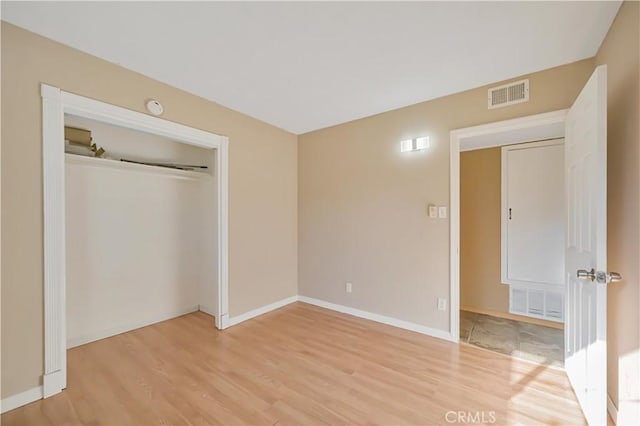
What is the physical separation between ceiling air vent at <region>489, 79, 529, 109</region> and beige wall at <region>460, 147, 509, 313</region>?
1.21m

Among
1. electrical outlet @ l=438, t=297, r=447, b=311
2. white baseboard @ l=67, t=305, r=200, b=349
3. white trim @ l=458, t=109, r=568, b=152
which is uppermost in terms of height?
white trim @ l=458, t=109, r=568, b=152

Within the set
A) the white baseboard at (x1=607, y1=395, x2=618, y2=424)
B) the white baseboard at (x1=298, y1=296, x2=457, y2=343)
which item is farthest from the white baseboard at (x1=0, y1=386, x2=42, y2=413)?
the white baseboard at (x1=607, y1=395, x2=618, y2=424)

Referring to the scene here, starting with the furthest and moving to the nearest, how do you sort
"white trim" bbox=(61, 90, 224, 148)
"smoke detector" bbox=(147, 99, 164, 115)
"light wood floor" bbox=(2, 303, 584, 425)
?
1. "smoke detector" bbox=(147, 99, 164, 115)
2. "white trim" bbox=(61, 90, 224, 148)
3. "light wood floor" bbox=(2, 303, 584, 425)

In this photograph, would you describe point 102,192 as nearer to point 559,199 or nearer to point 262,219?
point 262,219

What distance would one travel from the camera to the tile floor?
2.43m

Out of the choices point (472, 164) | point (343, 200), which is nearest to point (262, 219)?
point (343, 200)

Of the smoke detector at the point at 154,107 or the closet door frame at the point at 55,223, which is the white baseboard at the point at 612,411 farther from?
the smoke detector at the point at 154,107

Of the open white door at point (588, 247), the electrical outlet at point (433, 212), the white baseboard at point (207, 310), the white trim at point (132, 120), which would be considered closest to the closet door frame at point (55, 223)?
the white trim at point (132, 120)

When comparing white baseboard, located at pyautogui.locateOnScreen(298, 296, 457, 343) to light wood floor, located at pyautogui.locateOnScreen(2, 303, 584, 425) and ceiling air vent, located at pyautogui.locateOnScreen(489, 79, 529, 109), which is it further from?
ceiling air vent, located at pyautogui.locateOnScreen(489, 79, 529, 109)

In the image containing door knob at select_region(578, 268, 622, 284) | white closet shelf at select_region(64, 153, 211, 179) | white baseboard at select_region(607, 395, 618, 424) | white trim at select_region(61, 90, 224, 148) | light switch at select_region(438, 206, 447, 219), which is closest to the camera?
door knob at select_region(578, 268, 622, 284)

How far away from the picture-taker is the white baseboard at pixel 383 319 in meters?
2.78

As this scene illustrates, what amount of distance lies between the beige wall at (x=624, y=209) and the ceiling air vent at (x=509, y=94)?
0.55m

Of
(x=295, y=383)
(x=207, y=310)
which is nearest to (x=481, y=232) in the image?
(x=295, y=383)

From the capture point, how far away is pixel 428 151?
287cm
